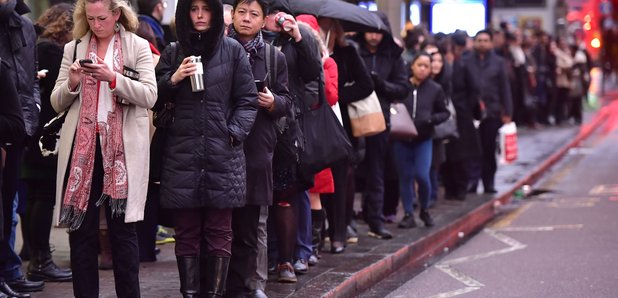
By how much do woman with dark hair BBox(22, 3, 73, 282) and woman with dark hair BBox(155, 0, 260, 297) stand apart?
61.5 inches

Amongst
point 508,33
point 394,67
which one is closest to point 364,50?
point 394,67

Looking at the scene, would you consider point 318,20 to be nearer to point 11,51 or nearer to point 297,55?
point 297,55

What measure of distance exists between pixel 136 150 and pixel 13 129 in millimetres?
714

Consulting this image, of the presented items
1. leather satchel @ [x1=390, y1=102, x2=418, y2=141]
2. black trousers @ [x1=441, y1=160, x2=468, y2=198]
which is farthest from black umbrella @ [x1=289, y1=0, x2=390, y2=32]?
black trousers @ [x1=441, y1=160, x2=468, y2=198]

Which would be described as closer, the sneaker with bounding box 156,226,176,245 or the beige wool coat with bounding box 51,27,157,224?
the beige wool coat with bounding box 51,27,157,224

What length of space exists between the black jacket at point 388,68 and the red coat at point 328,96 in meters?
1.52

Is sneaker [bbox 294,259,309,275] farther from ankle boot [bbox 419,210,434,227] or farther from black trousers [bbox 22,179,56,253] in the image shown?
ankle boot [bbox 419,210,434,227]

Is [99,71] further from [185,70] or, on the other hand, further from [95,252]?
[95,252]

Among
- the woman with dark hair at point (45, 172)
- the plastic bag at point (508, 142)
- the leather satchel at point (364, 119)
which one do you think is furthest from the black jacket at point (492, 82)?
the woman with dark hair at point (45, 172)

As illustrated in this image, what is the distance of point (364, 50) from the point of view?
11219mm

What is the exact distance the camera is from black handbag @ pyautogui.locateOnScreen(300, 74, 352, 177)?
340 inches

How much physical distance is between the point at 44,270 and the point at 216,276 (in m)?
1.83

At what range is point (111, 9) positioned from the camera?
679cm

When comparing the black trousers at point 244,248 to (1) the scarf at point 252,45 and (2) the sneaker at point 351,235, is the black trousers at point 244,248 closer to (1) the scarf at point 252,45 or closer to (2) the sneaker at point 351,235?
(1) the scarf at point 252,45
